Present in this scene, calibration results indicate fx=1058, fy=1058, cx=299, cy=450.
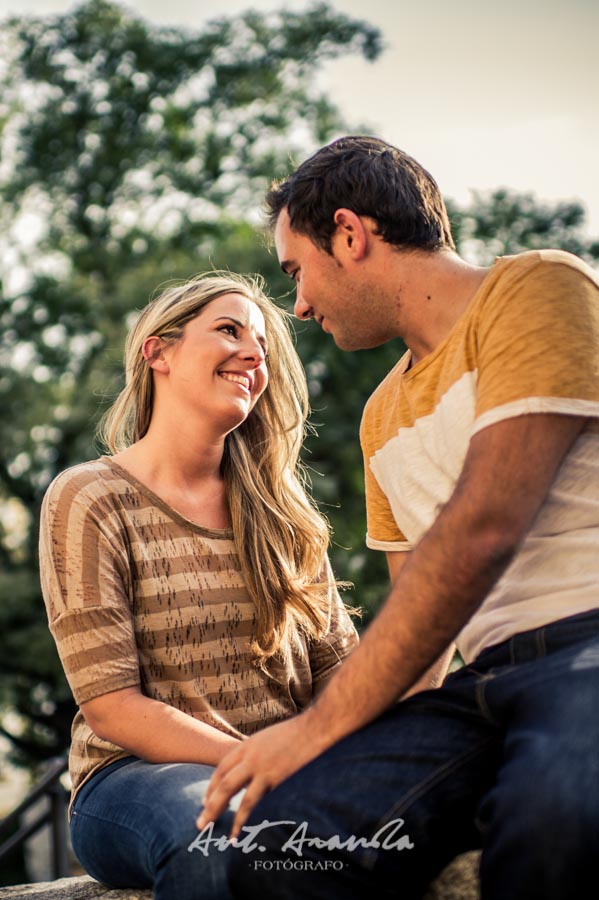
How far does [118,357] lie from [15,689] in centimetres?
448

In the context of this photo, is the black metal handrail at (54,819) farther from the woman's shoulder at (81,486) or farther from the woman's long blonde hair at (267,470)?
the woman's shoulder at (81,486)

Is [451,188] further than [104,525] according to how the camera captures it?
Yes

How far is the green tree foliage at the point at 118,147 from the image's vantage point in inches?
623

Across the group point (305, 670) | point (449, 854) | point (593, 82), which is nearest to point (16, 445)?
point (593, 82)

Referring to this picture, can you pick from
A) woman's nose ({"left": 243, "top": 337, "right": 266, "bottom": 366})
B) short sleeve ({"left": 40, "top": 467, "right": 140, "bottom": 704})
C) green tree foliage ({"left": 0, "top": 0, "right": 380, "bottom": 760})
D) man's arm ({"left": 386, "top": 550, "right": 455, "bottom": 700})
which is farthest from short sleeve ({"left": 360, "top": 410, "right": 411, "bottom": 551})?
green tree foliage ({"left": 0, "top": 0, "right": 380, "bottom": 760})

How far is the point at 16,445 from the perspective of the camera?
47.4 feet

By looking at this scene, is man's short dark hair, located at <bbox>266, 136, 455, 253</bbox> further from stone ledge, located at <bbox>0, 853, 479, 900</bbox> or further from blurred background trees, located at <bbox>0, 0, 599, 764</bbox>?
blurred background trees, located at <bbox>0, 0, 599, 764</bbox>

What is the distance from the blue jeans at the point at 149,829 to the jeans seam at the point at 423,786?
36 cm

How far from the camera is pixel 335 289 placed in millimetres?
2668

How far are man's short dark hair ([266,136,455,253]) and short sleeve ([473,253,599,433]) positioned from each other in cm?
46

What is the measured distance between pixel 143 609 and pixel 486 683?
1029mm

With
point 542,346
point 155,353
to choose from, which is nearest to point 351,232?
point 542,346

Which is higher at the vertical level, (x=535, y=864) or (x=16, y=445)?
(x=535, y=864)

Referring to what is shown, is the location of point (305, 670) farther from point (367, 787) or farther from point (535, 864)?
point (535, 864)
